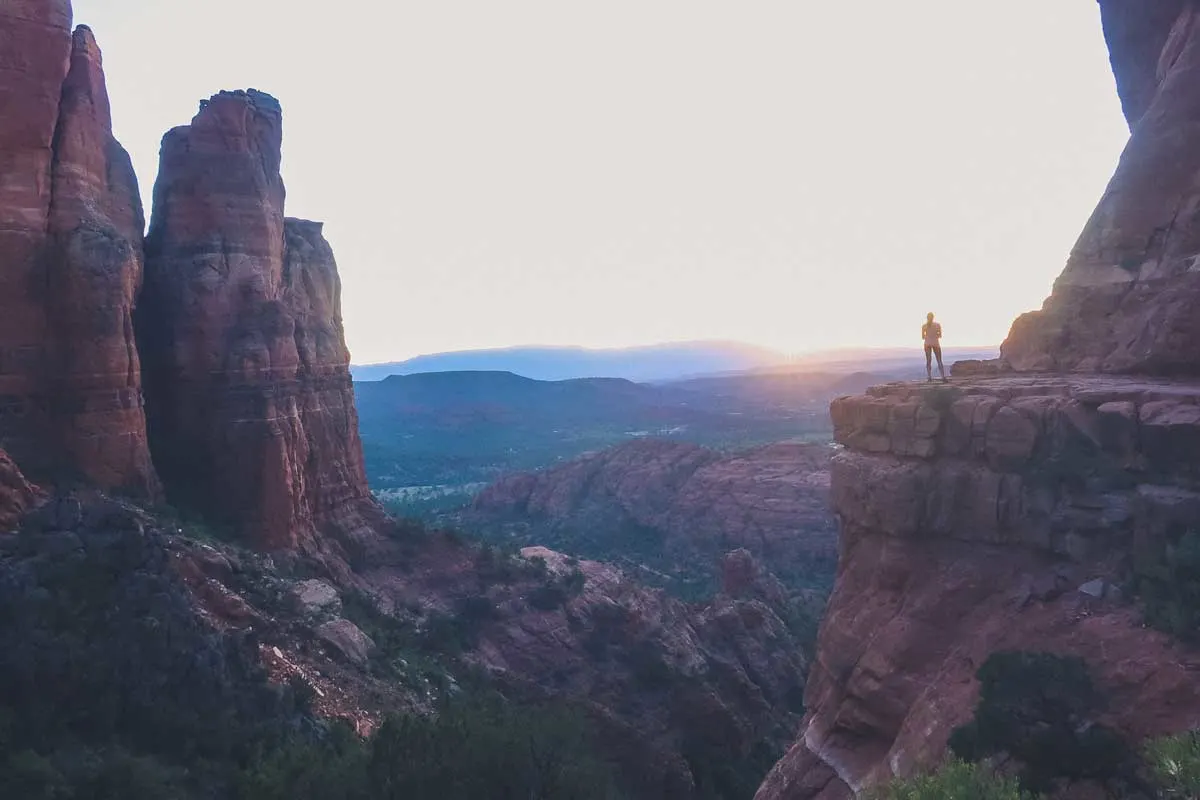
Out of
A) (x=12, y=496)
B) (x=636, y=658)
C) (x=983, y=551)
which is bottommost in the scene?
(x=636, y=658)

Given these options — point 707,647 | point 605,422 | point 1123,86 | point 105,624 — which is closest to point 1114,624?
point 105,624

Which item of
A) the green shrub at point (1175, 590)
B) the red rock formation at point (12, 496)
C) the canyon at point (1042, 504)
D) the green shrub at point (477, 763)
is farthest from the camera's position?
the red rock formation at point (12, 496)

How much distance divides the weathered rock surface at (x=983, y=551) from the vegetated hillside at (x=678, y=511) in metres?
31.9

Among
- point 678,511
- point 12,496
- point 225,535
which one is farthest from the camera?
point 678,511

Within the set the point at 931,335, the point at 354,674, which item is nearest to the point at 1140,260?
the point at 931,335

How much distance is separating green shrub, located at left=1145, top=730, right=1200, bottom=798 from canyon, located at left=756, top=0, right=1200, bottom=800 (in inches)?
59.9

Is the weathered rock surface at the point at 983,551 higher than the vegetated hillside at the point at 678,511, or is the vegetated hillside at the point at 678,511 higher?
the weathered rock surface at the point at 983,551

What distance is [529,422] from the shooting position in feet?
526

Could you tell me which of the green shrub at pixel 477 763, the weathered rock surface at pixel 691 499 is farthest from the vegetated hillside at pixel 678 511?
the green shrub at pixel 477 763

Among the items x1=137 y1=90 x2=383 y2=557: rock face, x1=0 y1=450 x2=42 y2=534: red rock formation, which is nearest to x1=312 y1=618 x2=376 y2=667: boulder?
x1=137 y1=90 x2=383 y2=557: rock face

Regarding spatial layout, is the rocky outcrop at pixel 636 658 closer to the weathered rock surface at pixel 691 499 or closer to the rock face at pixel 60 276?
the rock face at pixel 60 276

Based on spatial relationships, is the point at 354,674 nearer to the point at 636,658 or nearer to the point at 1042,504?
the point at 636,658

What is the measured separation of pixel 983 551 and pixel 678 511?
51.0 meters

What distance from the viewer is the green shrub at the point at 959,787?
8617 mm
